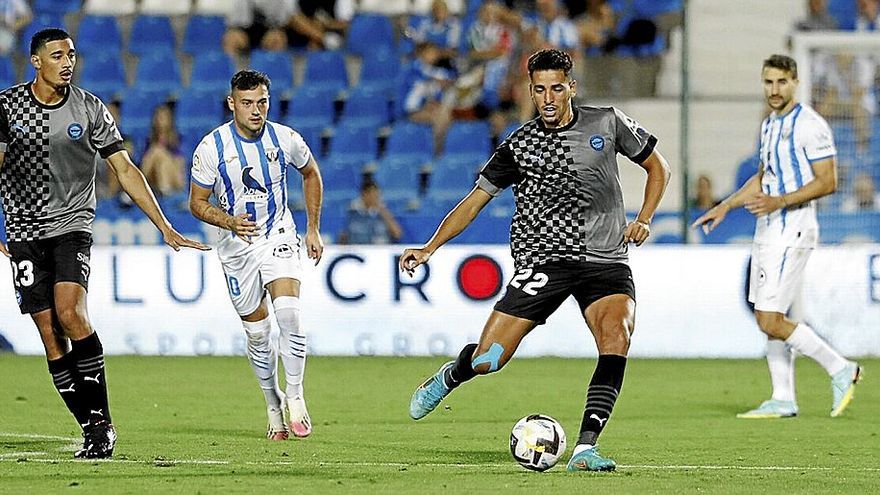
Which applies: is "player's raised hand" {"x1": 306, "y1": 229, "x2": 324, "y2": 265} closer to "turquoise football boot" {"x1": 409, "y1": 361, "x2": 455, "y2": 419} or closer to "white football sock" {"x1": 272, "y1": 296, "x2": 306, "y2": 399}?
"white football sock" {"x1": 272, "y1": 296, "x2": 306, "y2": 399}

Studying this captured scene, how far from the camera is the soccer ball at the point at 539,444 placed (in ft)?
23.2

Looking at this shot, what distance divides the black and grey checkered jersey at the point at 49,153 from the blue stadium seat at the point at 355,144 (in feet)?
33.6

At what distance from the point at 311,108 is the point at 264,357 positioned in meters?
10.1

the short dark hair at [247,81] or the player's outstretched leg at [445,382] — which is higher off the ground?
the short dark hair at [247,81]

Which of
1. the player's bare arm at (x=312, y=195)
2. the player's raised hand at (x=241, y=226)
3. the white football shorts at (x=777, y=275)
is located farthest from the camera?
the white football shorts at (x=777, y=275)

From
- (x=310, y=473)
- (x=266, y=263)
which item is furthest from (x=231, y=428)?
(x=310, y=473)

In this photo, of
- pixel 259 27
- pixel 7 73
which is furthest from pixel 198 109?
pixel 7 73

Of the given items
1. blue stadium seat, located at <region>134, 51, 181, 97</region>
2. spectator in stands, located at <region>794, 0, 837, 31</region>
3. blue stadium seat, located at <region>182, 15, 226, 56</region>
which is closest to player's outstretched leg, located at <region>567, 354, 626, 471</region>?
spectator in stands, located at <region>794, 0, 837, 31</region>

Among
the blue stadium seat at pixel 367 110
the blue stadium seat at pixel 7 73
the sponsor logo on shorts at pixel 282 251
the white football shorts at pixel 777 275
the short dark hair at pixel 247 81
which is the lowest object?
the white football shorts at pixel 777 275

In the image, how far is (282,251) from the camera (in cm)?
868

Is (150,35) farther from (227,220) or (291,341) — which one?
(227,220)

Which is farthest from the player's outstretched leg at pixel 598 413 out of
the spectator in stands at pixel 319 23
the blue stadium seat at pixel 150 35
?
the blue stadium seat at pixel 150 35

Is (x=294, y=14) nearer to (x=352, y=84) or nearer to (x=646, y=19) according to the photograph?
(x=352, y=84)

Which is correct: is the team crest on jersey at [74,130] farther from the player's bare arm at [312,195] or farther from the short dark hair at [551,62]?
the short dark hair at [551,62]
